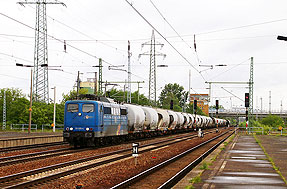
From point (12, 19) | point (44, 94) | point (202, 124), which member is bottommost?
point (202, 124)

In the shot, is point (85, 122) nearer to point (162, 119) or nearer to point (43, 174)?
point (43, 174)

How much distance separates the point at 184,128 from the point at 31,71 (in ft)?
97.8

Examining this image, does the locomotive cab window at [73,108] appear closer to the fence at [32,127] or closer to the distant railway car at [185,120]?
the fence at [32,127]

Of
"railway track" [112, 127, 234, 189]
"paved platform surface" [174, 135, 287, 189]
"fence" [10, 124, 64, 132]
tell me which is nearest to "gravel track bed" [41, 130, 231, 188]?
"railway track" [112, 127, 234, 189]

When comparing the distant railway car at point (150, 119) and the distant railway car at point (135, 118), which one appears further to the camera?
the distant railway car at point (150, 119)

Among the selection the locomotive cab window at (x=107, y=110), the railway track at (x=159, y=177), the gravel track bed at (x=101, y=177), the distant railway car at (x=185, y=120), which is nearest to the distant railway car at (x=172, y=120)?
the distant railway car at (x=185, y=120)

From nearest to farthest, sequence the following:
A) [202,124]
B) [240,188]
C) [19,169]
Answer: [240,188], [19,169], [202,124]

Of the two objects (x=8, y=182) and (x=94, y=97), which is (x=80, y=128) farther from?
(x=8, y=182)

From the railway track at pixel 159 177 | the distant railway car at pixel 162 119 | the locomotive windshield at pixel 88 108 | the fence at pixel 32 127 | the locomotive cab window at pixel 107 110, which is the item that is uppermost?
the locomotive windshield at pixel 88 108

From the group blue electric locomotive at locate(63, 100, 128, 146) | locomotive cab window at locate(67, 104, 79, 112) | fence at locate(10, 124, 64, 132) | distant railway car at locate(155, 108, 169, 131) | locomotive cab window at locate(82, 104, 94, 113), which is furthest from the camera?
fence at locate(10, 124, 64, 132)

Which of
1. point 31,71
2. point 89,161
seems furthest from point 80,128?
point 31,71

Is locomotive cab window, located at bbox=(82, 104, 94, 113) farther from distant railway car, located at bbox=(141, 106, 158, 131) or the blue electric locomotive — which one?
distant railway car, located at bbox=(141, 106, 158, 131)

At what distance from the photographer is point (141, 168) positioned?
648 inches

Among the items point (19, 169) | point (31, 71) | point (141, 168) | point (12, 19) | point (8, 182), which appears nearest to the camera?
point (8, 182)
